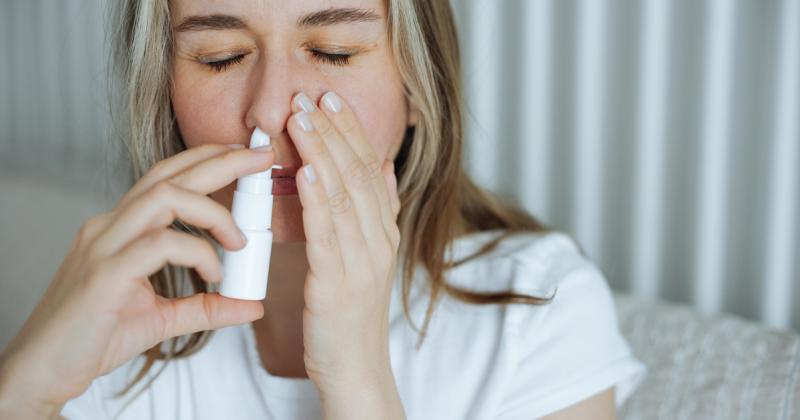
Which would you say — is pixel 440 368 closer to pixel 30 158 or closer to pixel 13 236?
pixel 13 236

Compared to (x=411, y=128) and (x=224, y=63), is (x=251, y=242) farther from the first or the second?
(x=411, y=128)

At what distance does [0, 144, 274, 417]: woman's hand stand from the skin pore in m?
0.11

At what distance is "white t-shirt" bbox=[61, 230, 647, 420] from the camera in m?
1.04

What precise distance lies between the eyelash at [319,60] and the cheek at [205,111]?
20 millimetres

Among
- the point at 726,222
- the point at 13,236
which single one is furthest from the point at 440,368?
the point at 13,236

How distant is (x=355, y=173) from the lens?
0.84 metres

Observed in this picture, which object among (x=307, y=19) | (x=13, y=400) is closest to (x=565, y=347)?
(x=307, y=19)

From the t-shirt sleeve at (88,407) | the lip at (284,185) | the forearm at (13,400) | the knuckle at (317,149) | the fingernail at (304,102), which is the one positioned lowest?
the t-shirt sleeve at (88,407)

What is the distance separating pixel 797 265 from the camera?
1391mm

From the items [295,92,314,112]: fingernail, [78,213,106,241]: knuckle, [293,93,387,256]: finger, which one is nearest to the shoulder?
[293,93,387,256]: finger

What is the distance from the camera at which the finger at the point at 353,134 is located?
2.80ft

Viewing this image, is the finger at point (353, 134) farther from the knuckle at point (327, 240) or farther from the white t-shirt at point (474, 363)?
the white t-shirt at point (474, 363)

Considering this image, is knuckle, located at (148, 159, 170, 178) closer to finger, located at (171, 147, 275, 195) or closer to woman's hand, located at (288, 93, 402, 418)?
finger, located at (171, 147, 275, 195)

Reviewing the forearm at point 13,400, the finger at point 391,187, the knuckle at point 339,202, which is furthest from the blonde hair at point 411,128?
the forearm at point 13,400
